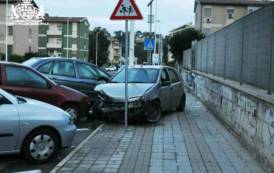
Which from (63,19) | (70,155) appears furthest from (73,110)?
(63,19)

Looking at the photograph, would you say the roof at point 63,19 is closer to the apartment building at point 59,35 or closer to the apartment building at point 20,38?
the apartment building at point 59,35

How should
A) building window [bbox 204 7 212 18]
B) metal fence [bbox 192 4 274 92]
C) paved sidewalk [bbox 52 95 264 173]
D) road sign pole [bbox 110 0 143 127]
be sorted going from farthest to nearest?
building window [bbox 204 7 212 18] → road sign pole [bbox 110 0 143 127] → metal fence [bbox 192 4 274 92] → paved sidewalk [bbox 52 95 264 173]

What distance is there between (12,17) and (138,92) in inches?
2777

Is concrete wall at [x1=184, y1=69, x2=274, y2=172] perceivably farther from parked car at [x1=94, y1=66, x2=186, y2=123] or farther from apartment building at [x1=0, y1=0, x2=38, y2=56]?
apartment building at [x1=0, y1=0, x2=38, y2=56]

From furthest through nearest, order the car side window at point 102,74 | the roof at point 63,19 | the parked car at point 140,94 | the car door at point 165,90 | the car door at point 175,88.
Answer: the roof at point 63,19 < the car door at point 175,88 < the car side window at point 102,74 < the car door at point 165,90 < the parked car at point 140,94

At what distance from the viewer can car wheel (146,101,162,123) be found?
44.8ft

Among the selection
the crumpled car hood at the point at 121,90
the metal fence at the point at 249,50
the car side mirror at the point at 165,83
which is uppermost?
the metal fence at the point at 249,50

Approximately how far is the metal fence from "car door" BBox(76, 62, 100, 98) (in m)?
3.74

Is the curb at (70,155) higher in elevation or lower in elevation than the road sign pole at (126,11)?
lower

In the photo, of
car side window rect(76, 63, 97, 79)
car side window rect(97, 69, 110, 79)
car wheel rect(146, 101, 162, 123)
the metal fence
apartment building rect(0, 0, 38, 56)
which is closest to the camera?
the metal fence

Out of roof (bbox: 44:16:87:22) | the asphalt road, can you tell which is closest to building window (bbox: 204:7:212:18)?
roof (bbox: 44:16:87:22)

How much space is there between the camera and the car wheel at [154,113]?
1364 centimetres

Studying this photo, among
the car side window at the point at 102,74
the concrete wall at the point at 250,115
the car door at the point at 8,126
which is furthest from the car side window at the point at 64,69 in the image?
the car door at the point at 8,126

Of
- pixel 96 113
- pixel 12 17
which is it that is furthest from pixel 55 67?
pixel 12 17
